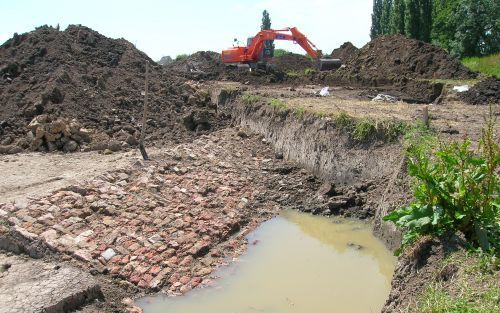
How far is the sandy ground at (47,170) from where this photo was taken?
26.8ft

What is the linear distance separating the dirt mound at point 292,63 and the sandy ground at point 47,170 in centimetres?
1890

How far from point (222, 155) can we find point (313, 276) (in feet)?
18.1

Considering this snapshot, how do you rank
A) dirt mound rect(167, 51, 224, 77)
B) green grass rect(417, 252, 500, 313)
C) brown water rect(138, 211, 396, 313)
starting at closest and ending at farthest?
green grass rect(417, 252, 500, 313), brown water rect(138, 211, 396, 313), dirt mound rect(167, 51, 224, 77)

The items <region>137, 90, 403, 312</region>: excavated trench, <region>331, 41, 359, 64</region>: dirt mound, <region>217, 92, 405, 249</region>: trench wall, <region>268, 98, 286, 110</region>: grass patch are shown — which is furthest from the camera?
<region>331, 41, 359, 64</region>: dirt mound

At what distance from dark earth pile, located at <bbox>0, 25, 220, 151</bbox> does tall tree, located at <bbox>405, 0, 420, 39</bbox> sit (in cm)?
2089

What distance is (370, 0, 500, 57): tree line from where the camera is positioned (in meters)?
28.5

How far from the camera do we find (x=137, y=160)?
9945 mm

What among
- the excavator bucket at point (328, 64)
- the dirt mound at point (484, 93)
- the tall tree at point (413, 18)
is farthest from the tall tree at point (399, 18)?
the dirt mound at point (484, 93)

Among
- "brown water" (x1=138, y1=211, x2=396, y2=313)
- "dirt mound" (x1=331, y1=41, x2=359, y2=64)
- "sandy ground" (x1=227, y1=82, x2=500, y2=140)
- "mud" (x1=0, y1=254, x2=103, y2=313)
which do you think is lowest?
"brown water" (x1=138, y1=211, x2=396, y2=313)

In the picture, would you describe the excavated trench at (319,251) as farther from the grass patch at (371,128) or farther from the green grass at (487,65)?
the green grass at (487,65)

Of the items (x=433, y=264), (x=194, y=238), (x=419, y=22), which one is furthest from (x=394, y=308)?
(x=419, y=22)

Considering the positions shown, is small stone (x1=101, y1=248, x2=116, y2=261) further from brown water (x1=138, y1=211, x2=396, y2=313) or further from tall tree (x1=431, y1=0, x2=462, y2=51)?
tall tree (x1=431, y1=0, x2=462, y2=51)

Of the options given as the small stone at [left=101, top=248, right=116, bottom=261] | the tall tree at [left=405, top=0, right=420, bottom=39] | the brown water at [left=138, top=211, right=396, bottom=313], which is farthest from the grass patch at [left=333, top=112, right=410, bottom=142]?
the tall tree at [left=405, top=0, right=420, bottom=39]

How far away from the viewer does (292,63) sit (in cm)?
2908
